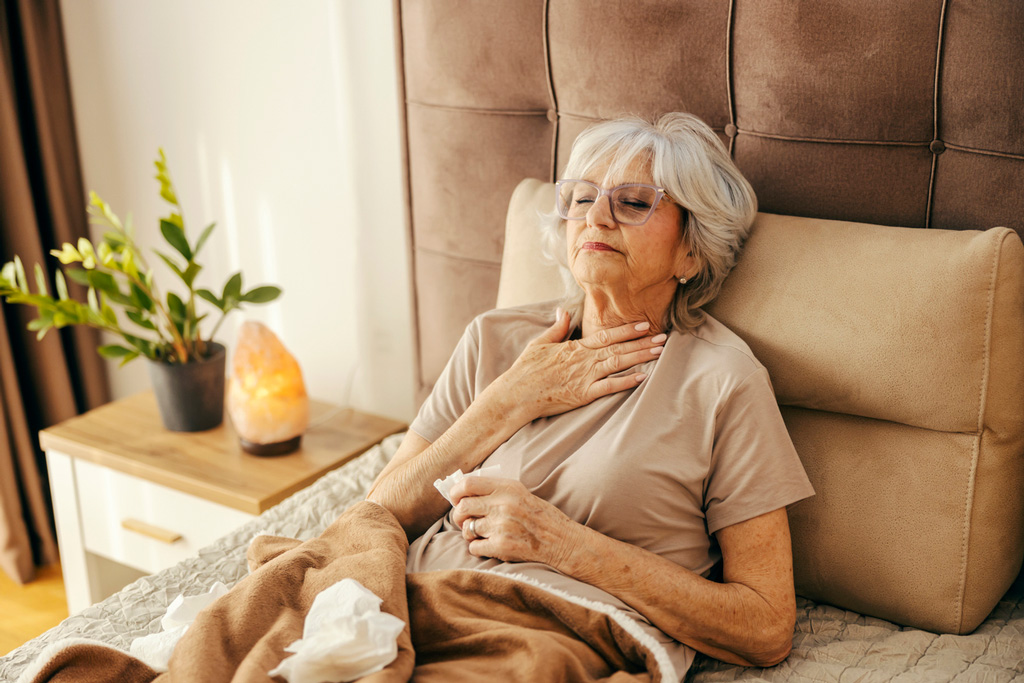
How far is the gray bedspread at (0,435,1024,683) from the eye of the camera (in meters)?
1.19

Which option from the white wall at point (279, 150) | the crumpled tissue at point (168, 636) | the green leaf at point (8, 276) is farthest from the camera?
the white wall at point (279, 150)

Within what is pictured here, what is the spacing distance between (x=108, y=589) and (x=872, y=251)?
6.63 feet

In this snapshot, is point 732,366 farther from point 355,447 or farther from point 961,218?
point 355,447

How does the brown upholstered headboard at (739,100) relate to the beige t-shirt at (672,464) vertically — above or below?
above

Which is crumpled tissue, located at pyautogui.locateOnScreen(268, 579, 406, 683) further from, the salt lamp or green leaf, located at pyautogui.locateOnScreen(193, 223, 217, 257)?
green leaf, located at pyautogui.locateOnScreen(193, 223, 217, 257)

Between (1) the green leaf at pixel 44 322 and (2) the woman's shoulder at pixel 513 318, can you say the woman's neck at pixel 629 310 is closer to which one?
(2) the woman's shoulder at pixel 513 318

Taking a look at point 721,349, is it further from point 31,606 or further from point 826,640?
point 31,606

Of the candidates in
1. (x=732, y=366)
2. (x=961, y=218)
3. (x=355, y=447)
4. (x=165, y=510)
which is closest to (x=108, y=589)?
(x=165, y=510)

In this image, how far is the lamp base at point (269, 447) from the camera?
201cm

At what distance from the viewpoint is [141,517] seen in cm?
207

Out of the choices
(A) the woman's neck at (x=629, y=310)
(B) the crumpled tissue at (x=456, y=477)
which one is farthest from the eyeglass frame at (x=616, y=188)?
(B) the crumpled tissue at (x=456, y=477)

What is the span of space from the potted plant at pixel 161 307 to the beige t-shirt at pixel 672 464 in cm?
95

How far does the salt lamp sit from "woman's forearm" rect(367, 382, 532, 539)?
0.62 m

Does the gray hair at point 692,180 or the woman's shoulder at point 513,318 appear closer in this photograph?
the gray hair at point 692,180
